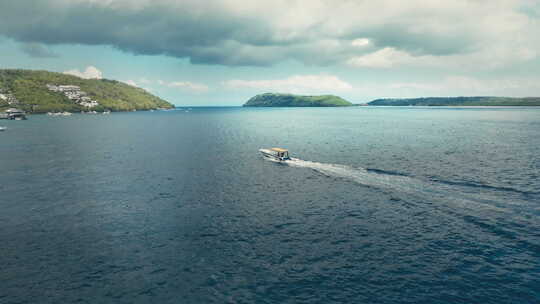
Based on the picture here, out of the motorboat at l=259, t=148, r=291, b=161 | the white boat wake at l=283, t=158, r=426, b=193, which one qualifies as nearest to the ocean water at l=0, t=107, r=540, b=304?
the white boat wake at l=283, t=158, r=426, b=193

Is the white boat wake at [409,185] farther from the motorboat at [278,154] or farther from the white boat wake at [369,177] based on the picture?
the motorboat at [278,154]

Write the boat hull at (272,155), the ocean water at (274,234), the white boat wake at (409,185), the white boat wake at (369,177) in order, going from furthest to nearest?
the boat hull at (272,155)
the white boat wake at (369,177)
the white boat wake at (409,185)
the ocean water at (274,234)

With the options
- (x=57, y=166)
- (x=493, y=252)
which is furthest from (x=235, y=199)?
(x=57, y=166)

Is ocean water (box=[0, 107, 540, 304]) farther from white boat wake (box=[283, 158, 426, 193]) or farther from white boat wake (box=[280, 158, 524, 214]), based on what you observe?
white boat wake (box=[283, 158, 426, 193])

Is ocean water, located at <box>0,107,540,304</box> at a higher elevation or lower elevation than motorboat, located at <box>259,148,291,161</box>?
lower

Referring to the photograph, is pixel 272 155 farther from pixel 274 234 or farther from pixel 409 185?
pixel 274 234

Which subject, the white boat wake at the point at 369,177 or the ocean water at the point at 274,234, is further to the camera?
the white boat wake at the point at 369,177

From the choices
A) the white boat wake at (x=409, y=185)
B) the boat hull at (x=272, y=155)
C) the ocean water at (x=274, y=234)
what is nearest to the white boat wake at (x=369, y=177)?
the white boat wake at (x=409, y=185)

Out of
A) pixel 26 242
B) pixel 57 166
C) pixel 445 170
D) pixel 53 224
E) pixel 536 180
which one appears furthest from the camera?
pixel 57 166

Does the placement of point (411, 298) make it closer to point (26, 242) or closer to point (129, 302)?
point (129, 302)

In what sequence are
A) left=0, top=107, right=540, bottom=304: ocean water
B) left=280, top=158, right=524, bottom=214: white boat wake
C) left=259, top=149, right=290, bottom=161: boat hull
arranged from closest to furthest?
left=0, top=107, right=540, bottom=304: ocean water < left=280, top=158, right=524, bottom=214: white boat wake < left=259, top=149, right=290, bottom=161: boat hull

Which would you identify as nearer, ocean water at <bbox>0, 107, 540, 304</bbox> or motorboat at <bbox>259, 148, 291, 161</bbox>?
ocean water at <bbox>0, 107, 540, 304</bbox>
